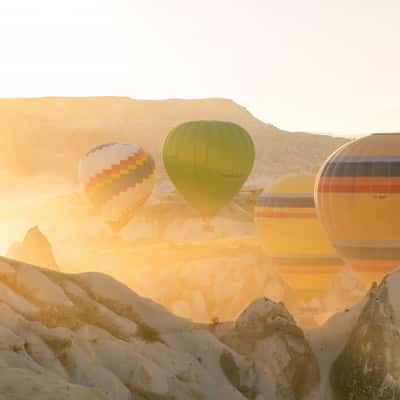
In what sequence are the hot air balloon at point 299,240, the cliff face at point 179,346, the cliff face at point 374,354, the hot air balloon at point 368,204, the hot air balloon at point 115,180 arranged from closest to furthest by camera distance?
the cliff face at point 179,346 → the cliff face at point 374,354 → the hot air balloon at point 368,204 → the hot air balloon at point 299,240 → the hot air balloon at point 115,180

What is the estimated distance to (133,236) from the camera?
8419 centimetres

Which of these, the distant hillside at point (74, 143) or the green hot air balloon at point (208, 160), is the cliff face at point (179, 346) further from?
the distant hillside at point (74, 143)

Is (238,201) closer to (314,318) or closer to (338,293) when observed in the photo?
(338,293)

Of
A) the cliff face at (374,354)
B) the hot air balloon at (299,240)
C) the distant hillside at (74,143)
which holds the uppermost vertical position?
the cliff face at (374,354)

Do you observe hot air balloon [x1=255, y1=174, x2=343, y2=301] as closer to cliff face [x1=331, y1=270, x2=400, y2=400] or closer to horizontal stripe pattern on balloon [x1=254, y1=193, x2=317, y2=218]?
horizontal stripe pattern on balloon [x1=254, y1=193, x2=317, y2=218]

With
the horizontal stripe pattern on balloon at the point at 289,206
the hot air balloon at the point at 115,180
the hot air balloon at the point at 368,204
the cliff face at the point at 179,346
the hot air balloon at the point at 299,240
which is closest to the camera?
the cliff face at the point at 179,346

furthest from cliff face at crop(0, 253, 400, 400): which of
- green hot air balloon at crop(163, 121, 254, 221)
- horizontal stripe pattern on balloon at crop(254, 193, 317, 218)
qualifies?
green hot air balloon at crop(163, 121, 254, 221)

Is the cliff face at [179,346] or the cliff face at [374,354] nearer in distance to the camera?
the cliff face at [179,346]

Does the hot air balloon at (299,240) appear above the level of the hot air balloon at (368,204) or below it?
below

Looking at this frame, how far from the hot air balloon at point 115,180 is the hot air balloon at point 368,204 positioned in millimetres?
26626

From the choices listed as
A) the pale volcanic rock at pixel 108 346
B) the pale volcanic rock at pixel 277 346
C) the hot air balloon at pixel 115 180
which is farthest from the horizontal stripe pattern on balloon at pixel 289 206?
the pale volcanic rock at pixel 108 346

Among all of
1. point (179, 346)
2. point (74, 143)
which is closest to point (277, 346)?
point (179, 346)

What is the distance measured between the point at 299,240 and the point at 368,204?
28.8 feet

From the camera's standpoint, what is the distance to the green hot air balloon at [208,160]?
63.8 m
